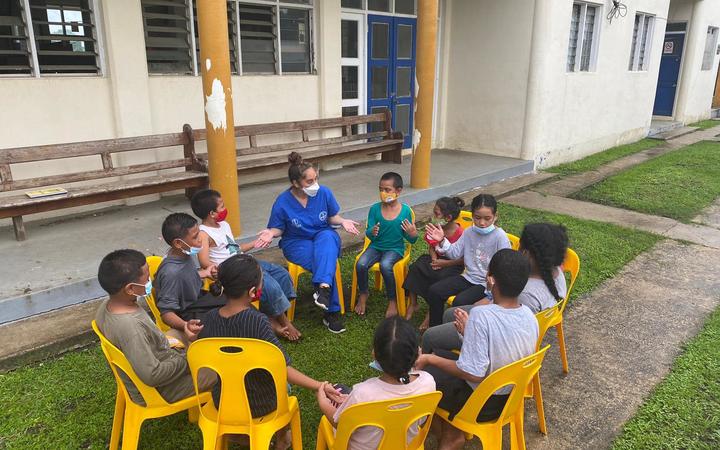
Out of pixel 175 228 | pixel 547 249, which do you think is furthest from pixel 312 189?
pixel 547 249

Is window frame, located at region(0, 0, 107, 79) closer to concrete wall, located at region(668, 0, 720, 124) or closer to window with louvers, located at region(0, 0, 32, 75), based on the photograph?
window with louvers, located at region(0, 0, 32, 75)

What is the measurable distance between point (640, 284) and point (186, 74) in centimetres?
569

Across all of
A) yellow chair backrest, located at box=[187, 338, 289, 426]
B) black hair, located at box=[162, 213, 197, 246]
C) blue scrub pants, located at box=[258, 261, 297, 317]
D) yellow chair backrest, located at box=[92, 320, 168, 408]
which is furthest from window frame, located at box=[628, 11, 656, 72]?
yellow chair backrest, located at box=[92, 320, 168, 408]

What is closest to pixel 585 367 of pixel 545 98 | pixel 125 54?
pixel 125 54

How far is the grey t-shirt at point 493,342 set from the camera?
2367mm

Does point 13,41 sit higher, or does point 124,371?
point 13,41

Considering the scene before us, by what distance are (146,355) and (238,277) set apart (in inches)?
20.3

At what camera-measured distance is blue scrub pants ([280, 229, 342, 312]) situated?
A: 3.86 metres

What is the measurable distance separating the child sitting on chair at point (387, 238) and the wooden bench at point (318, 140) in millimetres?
2813

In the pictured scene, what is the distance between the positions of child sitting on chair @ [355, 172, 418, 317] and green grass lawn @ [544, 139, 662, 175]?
20.8 ft

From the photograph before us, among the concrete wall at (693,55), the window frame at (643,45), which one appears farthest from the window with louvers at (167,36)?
the concrete wall at (693,55)

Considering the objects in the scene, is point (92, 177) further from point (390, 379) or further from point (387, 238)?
point (390, 379)

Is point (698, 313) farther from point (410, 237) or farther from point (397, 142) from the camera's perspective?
point (397, 142)

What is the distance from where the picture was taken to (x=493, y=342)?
2.38m
